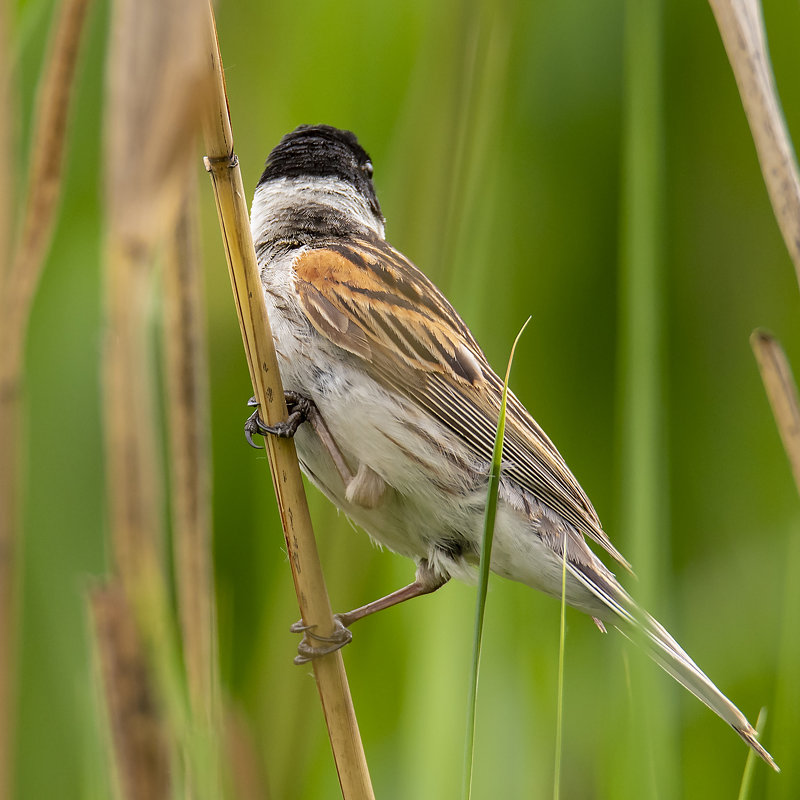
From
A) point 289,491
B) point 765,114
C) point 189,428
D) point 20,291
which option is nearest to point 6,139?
point 20,291

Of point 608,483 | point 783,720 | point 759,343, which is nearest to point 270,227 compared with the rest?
point 608,483

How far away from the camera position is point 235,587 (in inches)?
75.4

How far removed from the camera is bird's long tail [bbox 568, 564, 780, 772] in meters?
1.29

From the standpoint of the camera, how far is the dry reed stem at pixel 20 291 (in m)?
1.11

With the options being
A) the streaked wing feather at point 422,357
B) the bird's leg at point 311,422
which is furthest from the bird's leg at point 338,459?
the streaked wing feather at point 422,357

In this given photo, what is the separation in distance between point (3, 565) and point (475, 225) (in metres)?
0.82

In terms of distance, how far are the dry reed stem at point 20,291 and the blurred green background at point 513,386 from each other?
141 millimetres

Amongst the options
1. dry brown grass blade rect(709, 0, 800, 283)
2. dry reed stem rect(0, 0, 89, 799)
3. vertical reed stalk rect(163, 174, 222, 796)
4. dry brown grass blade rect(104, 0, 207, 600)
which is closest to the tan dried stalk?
dry brown grass blade rect(104, 0, 207, 600)

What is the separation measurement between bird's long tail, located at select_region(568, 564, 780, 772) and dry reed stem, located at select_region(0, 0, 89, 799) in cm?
74

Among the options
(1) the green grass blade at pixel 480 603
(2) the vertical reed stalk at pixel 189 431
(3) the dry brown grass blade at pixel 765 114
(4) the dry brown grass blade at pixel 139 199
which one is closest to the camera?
(4) the dry brown grass blade at pixel 139 199

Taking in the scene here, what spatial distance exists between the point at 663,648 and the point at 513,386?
2.35 feet

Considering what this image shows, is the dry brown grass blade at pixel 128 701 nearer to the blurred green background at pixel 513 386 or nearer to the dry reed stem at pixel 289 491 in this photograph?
the blurred green background at pixel 513 386

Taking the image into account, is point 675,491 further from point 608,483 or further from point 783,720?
point 783,720

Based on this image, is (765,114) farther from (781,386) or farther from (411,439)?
(411,439)
